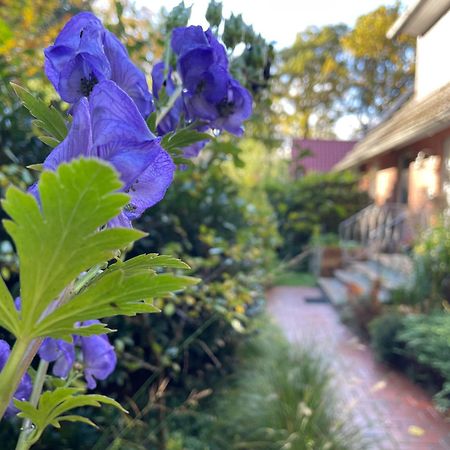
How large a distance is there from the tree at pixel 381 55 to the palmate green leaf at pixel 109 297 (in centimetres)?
324

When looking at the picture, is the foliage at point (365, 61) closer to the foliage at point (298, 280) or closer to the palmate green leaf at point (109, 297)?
the palmate green leaf at point (109, 297)

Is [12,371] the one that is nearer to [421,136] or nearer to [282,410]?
[282,410]

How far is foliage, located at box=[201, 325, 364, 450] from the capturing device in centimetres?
299

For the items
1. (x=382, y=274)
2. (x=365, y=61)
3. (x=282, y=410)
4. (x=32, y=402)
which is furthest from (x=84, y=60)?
(x=382, y=274)

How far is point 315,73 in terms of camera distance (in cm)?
1258

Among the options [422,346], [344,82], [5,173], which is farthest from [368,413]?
[344,82]

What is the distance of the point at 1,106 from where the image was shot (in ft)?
7.27

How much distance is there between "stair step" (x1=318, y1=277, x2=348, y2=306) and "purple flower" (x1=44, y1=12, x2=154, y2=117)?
8184mm

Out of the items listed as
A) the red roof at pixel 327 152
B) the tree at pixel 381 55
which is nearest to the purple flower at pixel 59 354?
the tree at pixel 381 55

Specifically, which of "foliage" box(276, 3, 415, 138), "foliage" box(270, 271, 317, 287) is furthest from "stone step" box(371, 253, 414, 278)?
"foliage" box(276, 3, 415, 138)

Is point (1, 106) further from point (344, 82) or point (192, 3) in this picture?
point (344, 82)

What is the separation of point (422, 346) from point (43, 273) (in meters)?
4.90

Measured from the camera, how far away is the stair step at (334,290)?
8969 millimetres

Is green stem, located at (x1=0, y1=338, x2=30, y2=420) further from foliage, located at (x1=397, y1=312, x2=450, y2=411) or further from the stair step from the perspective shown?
the stair step
